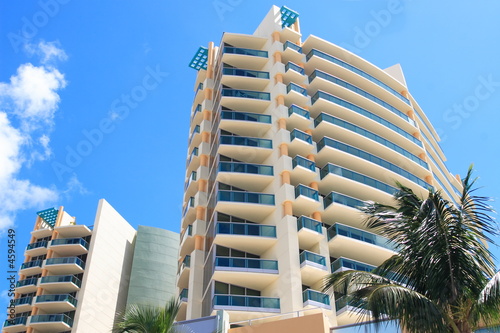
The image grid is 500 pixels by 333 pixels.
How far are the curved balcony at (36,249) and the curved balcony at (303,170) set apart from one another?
40623 millimetres

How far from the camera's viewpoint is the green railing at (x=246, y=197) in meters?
38.2

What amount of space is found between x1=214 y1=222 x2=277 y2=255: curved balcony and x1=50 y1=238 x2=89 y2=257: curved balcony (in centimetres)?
3302

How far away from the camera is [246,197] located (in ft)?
126

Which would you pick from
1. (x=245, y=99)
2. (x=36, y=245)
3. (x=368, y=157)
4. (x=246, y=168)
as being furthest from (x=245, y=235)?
(x=36, y=245)

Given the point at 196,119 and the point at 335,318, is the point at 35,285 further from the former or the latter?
the point at 335,318

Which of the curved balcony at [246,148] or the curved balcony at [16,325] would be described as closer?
the curved balcony at [246,148]

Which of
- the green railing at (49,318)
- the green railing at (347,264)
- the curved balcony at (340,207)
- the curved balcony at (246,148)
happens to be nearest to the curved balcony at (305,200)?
the curved balcony at (340,207)

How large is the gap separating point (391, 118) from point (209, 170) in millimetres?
18654

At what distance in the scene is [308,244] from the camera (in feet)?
121

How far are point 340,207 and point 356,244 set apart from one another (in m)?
3.04

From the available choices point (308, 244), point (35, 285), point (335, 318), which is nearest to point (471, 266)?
point (335, 318)

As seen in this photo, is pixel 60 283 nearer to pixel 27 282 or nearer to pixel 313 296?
pixel 27 282

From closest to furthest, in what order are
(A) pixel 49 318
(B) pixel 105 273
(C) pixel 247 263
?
1. (C) pixel 247 263
2. (A) pixel 49 318
3. (B) pixel 105 273

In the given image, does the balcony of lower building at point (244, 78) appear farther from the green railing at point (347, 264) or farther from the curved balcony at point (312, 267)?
the green railing at point (347, 264)
